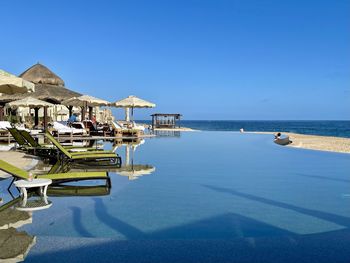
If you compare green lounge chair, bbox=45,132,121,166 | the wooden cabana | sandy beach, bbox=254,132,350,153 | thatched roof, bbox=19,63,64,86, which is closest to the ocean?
the wooden cabana

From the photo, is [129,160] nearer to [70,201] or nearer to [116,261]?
[70,201]

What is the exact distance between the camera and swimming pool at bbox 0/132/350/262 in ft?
10.4

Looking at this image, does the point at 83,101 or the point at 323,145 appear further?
the point at 323,145

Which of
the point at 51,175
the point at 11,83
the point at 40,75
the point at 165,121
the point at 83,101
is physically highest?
the point at 40,75

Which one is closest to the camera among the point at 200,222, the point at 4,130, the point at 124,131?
the point at 200,222

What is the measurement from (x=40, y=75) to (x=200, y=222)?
61.8 ft

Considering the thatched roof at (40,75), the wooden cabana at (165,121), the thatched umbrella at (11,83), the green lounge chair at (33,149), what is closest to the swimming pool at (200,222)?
the thatched umbrella at (11,83)

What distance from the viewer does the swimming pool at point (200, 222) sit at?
3.18m

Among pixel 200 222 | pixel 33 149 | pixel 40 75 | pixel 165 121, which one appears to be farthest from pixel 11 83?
pixel 165 121

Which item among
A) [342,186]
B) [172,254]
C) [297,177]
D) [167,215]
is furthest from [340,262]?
[297,177]

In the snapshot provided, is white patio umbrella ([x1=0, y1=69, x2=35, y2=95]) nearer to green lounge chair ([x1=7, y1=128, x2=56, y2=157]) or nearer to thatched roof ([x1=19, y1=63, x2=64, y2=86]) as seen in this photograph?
green lounge chair ([x1=7, y1=128, x2=56, y2=157])

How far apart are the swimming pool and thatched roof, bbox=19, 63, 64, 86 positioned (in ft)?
50.2

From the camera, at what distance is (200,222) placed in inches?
165

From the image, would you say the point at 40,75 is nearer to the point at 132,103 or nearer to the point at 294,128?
the point at 132,103
